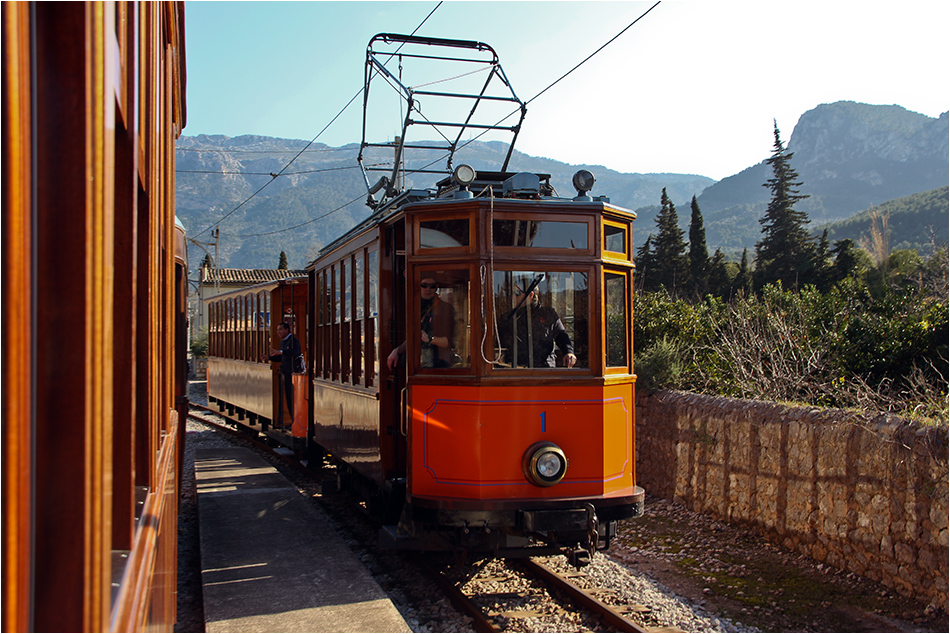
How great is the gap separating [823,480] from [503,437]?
2.92m

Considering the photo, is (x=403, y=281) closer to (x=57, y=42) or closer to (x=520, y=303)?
(x=520, y=303)

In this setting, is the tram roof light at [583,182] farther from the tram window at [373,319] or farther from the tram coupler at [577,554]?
the tram coupler at [577,554]

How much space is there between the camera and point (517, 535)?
5.88 meters

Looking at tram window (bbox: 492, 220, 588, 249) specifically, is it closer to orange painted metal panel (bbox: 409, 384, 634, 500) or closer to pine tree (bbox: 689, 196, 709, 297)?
orange painted metal panel (bbox: 409, 384, 634, 500)

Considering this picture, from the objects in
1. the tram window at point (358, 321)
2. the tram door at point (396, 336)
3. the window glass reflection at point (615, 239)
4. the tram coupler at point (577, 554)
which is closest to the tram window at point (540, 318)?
the window glass reflection at point (615, 239)

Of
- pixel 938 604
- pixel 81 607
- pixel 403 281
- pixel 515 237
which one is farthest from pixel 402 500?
pixel 81 607

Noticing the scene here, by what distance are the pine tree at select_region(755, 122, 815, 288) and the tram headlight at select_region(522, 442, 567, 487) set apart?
36.8 m

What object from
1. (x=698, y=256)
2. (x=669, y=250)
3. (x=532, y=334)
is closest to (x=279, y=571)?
(x=532, y=334)

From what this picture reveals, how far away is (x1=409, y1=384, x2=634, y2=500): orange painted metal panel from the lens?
19.2 ft

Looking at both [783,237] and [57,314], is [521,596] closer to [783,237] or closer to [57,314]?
[57,314]

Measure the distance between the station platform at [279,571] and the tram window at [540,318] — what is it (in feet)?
6.64

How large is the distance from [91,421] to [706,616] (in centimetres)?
548

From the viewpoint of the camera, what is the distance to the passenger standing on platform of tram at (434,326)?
6117 millimetres

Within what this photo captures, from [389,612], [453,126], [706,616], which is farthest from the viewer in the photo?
[453,126]
